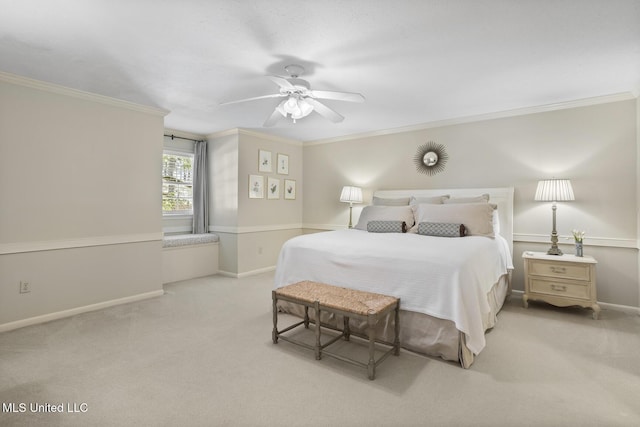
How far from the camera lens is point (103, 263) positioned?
365cm

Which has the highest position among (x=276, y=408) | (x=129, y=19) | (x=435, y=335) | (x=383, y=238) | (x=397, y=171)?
(x=129, y=19)

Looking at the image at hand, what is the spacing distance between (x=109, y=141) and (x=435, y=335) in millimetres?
3942

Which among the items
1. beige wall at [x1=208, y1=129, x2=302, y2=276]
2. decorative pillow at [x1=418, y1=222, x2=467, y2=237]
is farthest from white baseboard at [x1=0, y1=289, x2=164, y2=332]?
decorative pillow at [x1=418, y1=222, x2=467, y2=237]

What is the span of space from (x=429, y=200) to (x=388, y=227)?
0.79 metres

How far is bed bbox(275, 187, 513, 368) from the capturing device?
7.68ft

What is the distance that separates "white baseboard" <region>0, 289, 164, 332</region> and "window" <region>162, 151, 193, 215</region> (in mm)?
1670

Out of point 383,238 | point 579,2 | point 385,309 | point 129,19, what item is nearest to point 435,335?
point 385,309

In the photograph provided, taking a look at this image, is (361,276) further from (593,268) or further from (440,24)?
(593,268)

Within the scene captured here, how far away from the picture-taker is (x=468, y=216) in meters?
3.59

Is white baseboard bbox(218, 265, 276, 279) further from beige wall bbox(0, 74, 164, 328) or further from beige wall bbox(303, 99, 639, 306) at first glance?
beige wall bbox(303, 99, 639, 306)

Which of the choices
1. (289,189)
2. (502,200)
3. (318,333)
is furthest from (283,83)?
(289,189)

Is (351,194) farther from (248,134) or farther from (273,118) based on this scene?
(273,118)

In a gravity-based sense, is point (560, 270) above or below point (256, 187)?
below
